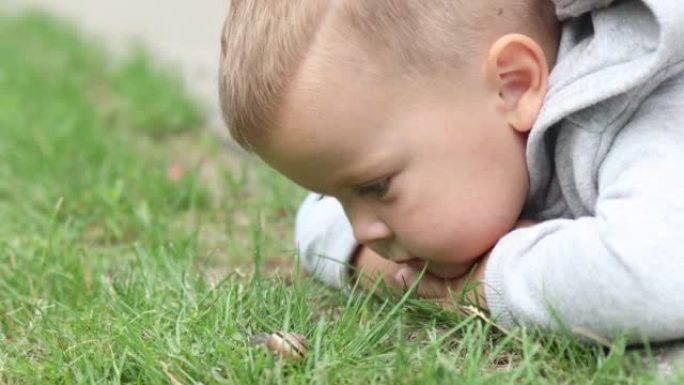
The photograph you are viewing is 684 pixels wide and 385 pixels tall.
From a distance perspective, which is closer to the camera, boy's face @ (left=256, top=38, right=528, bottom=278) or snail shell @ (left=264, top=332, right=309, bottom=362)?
snail shell @ (left=264, top=332, right=309, bottom=362)

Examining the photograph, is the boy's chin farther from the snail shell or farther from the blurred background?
the blurred background

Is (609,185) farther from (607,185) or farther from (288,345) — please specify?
(288,345)

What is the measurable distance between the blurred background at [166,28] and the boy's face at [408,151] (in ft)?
7.14

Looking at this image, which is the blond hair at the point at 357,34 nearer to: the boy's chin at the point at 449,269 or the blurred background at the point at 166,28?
the boy's chin at the point at 449,269

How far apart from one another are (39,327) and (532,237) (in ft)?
3.17

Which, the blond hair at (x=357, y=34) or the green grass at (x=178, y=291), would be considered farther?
the blond hair at (x=357, y=34)

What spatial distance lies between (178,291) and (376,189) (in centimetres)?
49

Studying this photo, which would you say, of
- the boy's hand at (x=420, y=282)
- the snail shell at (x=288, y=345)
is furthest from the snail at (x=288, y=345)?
the boy's hand at (x=420, y=282)

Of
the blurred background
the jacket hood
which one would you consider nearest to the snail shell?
the jacket hood

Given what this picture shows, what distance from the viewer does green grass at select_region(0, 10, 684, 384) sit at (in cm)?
207

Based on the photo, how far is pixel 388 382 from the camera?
1.97m

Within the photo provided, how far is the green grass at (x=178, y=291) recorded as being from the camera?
207cm

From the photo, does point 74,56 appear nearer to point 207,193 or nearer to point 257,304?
point 207,193

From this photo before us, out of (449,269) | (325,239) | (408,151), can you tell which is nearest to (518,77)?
(408,151)
